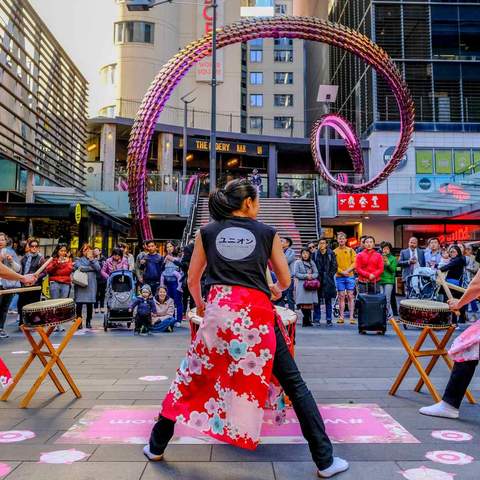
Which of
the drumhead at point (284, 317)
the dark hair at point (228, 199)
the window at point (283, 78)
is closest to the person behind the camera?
the dark hair at point (228, 199)

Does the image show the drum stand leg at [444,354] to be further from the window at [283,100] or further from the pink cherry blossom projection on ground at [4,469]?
the window at [283,100]

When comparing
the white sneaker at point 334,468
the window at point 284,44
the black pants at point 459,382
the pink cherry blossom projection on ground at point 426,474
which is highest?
the window at point 284,44

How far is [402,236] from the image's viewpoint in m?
30.9

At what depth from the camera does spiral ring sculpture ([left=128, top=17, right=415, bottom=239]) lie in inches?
739

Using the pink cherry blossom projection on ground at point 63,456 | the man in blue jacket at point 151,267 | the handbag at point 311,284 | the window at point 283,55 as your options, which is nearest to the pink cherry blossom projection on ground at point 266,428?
the pink cherry blossom projection on ground at point 63,456

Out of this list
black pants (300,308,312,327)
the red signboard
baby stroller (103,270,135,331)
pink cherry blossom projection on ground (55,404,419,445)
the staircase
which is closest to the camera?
pink cherry blossom projection on ground (55,404,419,445)

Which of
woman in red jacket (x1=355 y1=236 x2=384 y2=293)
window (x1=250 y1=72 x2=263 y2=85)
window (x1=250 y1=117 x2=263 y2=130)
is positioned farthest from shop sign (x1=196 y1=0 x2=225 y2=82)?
woman in red jacket (x1=355 y1=236 x2=384 y2=293)

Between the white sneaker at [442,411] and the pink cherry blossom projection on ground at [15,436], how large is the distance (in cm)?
331

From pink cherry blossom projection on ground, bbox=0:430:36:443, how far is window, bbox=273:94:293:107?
2047 inches

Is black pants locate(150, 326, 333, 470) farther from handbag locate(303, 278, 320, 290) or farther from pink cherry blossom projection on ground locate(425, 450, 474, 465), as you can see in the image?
handbag locate(303, 278, 320, 290)

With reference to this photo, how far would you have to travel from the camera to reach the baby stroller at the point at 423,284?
31.2ft

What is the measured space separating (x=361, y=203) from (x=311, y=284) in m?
18.8

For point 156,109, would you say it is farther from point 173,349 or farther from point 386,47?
point 386,47

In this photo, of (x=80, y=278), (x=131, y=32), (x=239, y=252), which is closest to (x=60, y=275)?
(x=80, y=278)
